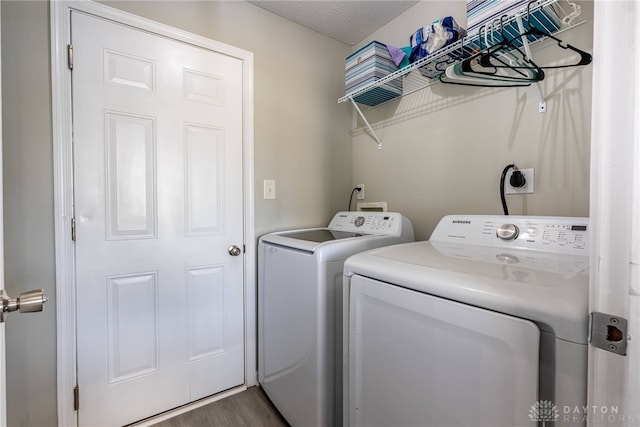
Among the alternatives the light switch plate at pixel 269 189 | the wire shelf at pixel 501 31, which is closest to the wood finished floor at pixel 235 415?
the light switch plate at pixel 269 189

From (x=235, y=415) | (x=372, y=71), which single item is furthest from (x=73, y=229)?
(x=372, y=71)

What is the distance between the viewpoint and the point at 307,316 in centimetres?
132

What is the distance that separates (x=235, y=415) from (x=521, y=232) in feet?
5.60

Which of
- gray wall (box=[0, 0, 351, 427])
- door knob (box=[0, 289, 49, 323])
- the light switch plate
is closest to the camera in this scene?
door knob (box=[0, 289, 49, 323])

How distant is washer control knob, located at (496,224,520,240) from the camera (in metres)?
1.11

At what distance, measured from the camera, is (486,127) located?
1.48 meters

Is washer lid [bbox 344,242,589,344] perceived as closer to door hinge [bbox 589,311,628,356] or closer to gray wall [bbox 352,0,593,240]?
door hinge [bbox 589,311,628,356]

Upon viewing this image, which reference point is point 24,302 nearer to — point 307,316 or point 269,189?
point 307,316

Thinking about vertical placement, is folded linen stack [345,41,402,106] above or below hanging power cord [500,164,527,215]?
above

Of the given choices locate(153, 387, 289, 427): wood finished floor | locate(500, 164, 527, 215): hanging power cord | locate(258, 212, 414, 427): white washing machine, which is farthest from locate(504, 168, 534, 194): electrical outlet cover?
locate(153, 387, 289, 427): wood finished floor

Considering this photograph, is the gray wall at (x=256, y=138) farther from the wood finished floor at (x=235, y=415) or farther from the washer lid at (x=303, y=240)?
the wood finished floor at (x=235, y=415)

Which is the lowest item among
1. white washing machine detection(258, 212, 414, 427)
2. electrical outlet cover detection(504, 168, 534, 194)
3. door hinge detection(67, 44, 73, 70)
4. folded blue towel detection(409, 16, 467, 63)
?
white washing machine detection(258, 212, 414, 427)

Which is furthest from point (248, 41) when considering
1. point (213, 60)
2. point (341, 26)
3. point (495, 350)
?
point (495, 350)

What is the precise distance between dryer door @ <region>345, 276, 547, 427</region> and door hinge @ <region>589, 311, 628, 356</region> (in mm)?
125
